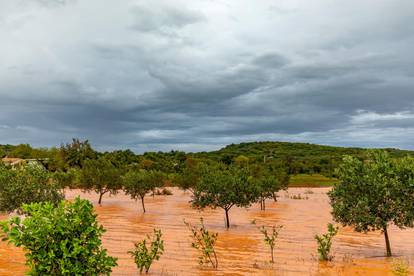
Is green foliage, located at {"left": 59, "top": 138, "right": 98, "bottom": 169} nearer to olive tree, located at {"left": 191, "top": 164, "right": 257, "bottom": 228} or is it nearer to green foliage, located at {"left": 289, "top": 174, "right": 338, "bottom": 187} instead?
green foliage, located at {"left": 289, "top": 174, "right": 338, "bottom": 187}

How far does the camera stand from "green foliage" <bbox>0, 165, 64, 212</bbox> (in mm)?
32000

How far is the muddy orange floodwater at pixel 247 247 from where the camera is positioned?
23.8 metres

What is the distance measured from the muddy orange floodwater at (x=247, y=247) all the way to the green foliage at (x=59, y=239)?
9.36 meters

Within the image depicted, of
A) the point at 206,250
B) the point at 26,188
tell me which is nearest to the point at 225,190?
the point at 206,250

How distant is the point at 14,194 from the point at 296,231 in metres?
26.7

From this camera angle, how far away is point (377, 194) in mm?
26297

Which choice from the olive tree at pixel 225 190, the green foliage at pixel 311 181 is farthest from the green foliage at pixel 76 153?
the olive tree at pixel 225 190

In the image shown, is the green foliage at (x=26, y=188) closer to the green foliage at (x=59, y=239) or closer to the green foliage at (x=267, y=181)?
the green foliage at (x=59, y=239)

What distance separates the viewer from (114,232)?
38594 mm

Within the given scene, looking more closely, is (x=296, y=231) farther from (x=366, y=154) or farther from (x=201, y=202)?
(x=366, y=154)

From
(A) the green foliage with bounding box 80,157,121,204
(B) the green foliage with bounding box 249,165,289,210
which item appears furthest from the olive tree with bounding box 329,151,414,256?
(A) the green foliage with bounding box 80,157,121,204

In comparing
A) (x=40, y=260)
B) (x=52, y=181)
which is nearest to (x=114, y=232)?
(x=52, y=181)

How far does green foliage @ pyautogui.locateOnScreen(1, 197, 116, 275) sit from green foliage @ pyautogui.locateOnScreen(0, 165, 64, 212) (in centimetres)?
1965

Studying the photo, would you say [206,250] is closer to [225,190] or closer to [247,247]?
[247,247]
